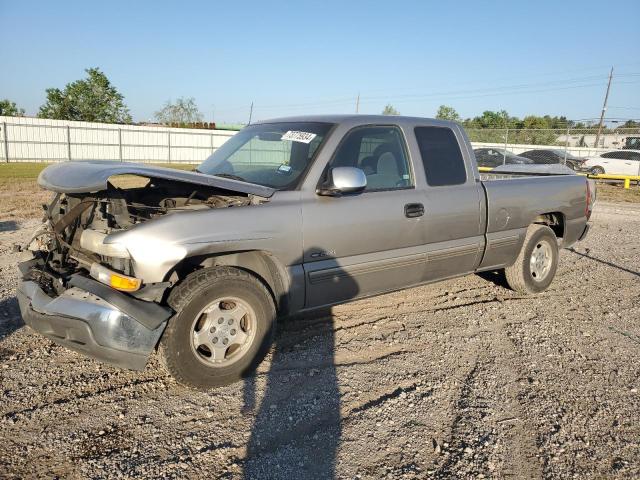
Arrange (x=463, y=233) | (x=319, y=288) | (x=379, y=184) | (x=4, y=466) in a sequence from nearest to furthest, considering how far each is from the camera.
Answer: (x=4, y=466) < (x=319, y=288) < (x=379, y=184) < (x=463, y=233)

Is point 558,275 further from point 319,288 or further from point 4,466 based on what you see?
point 4,466

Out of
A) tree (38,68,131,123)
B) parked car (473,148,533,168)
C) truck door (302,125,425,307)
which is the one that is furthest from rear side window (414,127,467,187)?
tree (38,68,131,123)

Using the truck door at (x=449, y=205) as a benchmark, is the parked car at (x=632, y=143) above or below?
above

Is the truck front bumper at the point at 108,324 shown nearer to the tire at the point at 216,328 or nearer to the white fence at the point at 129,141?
the tire at the point at 216,328

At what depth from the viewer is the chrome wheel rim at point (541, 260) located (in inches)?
230

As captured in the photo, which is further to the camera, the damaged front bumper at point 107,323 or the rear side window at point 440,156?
the rear side window at point 440,156

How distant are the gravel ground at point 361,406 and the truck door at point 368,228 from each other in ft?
1.89

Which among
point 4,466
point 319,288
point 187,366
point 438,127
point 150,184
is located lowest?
point 4,466

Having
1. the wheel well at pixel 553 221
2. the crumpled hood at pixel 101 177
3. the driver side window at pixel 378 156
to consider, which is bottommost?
the wheel well at pixel 553 221

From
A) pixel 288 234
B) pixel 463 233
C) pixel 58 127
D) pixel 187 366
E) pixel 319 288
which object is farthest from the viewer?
pixel 58 127

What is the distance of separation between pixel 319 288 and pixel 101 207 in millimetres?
1734

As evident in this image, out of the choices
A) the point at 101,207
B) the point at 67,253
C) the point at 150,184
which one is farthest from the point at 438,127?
the point at 67,253

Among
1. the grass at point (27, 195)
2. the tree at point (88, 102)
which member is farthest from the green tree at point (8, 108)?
the grass at point (27, 195)

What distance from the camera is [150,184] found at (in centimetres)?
437
